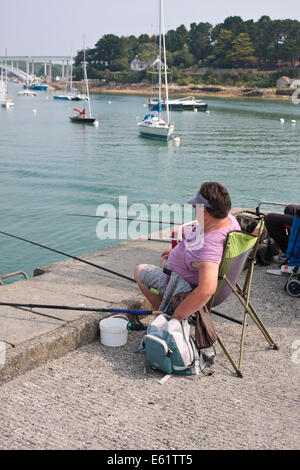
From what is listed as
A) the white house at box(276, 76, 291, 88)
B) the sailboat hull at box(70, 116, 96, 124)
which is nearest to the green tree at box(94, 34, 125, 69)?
the white house at box(276, 76, 291, 88)

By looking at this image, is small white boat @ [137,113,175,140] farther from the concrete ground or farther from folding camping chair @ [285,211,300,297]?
the concrete ground

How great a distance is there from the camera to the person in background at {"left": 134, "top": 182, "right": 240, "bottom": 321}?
3686 mm

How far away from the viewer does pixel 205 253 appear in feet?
12.4

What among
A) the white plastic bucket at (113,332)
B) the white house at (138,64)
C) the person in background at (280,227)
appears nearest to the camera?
the white plastic bucket at (113,332)

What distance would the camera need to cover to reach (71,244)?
1452 centimetres

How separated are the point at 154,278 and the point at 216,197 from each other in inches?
35.6

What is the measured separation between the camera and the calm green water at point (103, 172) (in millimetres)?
16094

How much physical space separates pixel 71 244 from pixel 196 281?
10.8 metres

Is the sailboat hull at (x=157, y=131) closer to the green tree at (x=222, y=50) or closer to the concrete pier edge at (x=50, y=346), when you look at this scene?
the concrete pier edge at (x=50, y=346)

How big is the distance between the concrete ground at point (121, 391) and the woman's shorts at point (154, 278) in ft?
1.32

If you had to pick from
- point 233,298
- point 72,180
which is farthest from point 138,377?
point 72,180

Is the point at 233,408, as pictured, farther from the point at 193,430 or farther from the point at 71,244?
the point at 71,244

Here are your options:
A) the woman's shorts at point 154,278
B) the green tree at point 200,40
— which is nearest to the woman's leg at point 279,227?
the woman's shorts at point 154,278

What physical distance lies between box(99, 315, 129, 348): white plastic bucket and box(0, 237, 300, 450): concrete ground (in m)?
0.05
